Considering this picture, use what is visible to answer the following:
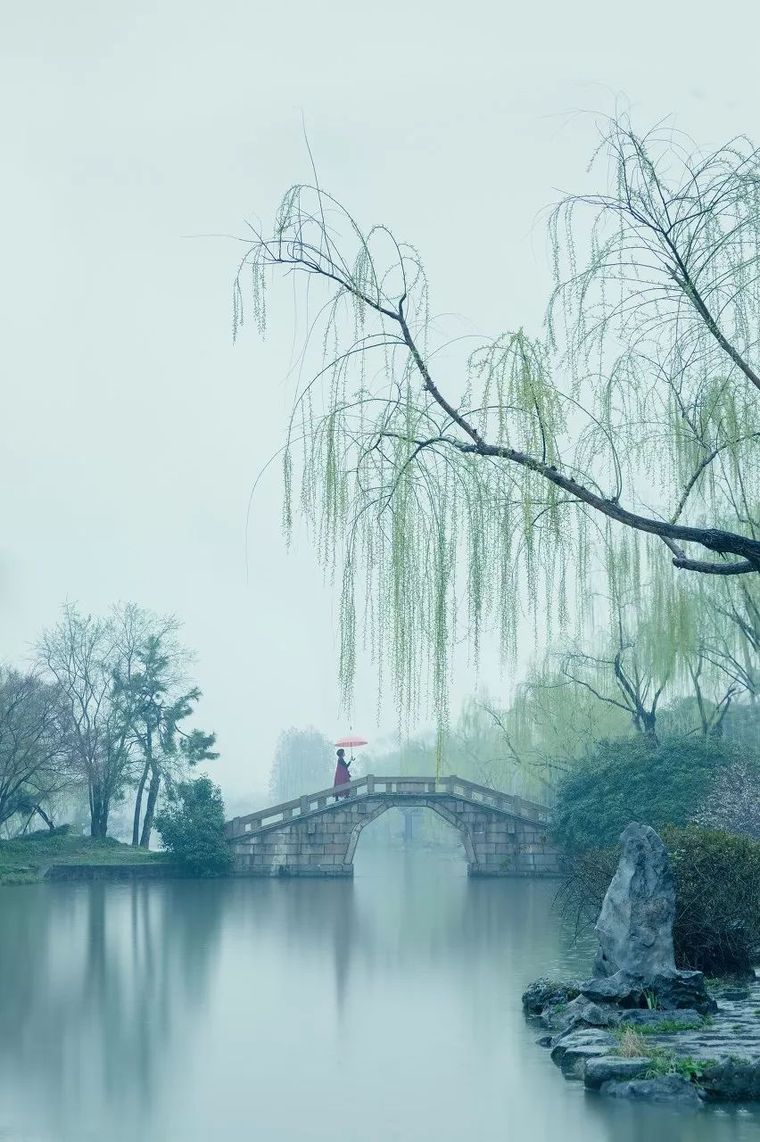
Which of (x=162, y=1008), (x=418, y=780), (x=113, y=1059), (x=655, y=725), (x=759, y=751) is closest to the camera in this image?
(x=113, y=1059)

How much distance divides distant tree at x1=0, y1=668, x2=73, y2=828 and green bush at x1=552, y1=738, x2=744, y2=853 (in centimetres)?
1276

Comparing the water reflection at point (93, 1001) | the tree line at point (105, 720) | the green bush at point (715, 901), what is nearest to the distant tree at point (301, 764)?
the tree line at point (105, 720)

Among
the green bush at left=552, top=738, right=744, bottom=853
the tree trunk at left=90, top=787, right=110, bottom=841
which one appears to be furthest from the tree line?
the green bush at left=552, top=738, right=744, bottom=853

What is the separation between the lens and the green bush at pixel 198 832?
2853 centimetres

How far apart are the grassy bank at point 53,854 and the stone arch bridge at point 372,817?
2.60 meters

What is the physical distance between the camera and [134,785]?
33.5m

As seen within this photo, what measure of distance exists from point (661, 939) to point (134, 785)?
25.8 m

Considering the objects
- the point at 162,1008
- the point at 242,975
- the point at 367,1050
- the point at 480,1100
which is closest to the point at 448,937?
the point at 242,975

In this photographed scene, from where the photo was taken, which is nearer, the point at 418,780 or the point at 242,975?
the point at 242,975

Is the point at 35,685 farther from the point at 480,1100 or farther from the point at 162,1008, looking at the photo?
the point at 480,1100

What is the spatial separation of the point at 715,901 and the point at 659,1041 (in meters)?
2.38

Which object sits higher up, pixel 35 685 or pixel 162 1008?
pixel 35 685

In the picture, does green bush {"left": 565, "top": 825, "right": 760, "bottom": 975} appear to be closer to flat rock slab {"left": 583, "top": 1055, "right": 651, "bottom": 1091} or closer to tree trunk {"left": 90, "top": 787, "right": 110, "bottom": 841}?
flat rock slab {"left": 583, "top": 1055, "right": 651, "bottom": 1091}

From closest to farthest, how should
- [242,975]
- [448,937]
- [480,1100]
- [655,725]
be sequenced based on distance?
[480,1100], [242,975], [448,937], [655,725]
